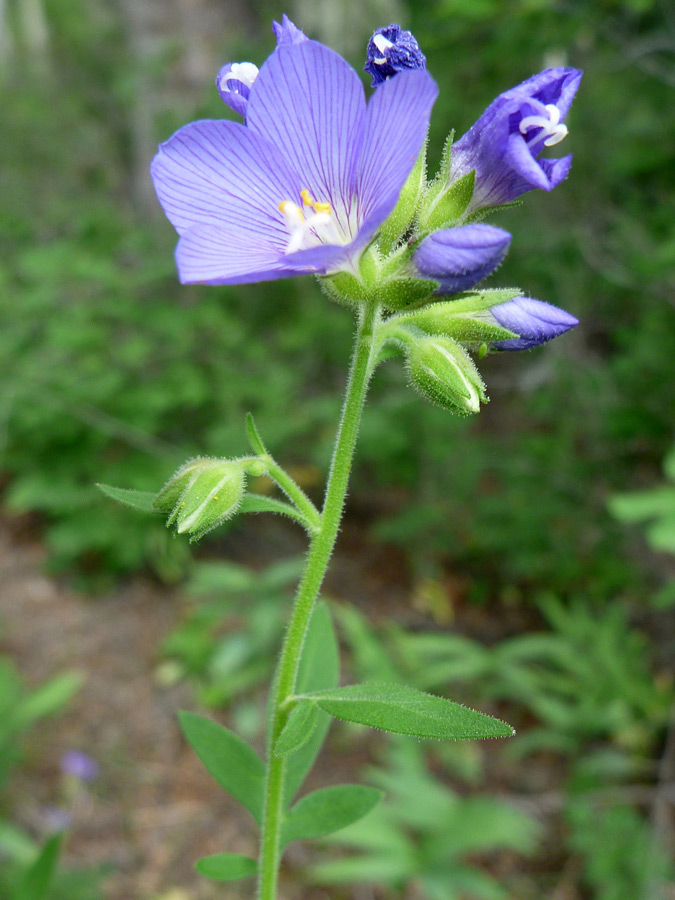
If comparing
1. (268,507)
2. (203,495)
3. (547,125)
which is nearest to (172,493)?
(203,495)

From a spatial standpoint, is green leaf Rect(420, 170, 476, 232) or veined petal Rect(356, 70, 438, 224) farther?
green leaf Rect(420, 170, 476, 232)

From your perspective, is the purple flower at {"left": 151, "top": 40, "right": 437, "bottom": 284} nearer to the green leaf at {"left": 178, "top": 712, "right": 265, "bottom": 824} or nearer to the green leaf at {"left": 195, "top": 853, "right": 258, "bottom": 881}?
the green leaf at {"left": 178, "top": 712, "right": 265, "bottom": 824}

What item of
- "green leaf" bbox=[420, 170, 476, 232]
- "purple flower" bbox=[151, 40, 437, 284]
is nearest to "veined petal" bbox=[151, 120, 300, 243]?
"purple flower" bbox=[151, 40, 437, 284]

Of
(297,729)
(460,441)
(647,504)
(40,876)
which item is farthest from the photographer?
(460,441)

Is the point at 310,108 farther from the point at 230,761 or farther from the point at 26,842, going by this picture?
the point at 26,842

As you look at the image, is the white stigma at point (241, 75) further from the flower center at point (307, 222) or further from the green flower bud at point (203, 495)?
the green flower bud at point (203, 495)

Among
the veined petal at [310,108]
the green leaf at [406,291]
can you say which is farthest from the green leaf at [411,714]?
the veined petal at [310,108]
